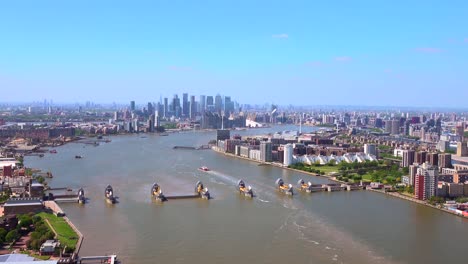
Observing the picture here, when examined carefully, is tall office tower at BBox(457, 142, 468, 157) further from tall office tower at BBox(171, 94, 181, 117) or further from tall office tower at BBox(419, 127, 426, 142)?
tall office tower at BBox(171, 94, 181, 117)

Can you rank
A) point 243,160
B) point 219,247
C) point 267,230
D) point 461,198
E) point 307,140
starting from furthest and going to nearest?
point 307,140, point 243,160, point 461,198, point 267,230, point 219,247


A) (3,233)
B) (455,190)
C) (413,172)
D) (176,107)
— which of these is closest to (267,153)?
(413,172)

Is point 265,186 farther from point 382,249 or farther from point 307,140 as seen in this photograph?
point 307,140

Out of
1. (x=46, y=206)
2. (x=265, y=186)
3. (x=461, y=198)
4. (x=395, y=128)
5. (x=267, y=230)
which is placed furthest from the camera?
(x=395, y=128)

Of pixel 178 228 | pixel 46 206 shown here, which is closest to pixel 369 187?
pixel 178 228

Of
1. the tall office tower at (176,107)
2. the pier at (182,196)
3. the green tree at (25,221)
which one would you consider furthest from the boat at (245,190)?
the tall office tower at (176,107)

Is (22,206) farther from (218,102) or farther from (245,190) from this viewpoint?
(218,102)

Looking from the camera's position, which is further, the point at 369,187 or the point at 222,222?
the point at 369,187
